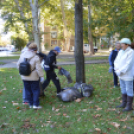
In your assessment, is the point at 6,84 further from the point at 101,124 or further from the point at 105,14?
the point at 105,14

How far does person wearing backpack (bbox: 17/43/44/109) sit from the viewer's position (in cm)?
469

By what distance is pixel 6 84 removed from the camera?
786cm

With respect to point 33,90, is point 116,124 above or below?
below

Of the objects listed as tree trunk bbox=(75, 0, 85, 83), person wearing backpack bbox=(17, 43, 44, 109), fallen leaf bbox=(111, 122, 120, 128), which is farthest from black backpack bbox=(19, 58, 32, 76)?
fallen leaf bbox=(111, 122, 120, 128)

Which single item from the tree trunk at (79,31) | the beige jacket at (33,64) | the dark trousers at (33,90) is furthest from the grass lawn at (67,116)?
the tree trunk at (79,31)

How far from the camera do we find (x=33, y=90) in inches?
196

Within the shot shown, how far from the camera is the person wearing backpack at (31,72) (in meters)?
4.69

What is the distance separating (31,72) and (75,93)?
157 cm

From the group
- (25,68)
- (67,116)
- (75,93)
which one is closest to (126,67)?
(67,116)

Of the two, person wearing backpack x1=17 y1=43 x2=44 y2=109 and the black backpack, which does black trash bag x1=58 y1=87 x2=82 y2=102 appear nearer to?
person wearing backpack x1=17 y1=43 x2=44 y2=109

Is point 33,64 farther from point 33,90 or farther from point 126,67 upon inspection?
point 126,67

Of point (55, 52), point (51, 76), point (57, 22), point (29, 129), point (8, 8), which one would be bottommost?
point (29, 129)

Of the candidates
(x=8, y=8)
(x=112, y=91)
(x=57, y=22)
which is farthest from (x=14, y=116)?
(x=57, y=22)

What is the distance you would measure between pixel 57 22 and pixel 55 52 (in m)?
30.7
